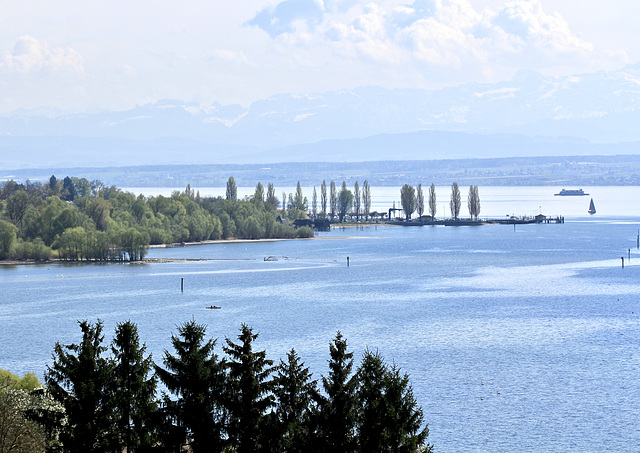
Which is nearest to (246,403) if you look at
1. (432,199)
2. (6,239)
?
(6,239)

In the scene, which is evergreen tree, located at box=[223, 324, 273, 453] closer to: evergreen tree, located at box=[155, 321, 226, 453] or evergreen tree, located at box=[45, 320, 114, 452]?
evergreen tree, located at box=[155, 321, 226, 453]

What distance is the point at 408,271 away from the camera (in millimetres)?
81688

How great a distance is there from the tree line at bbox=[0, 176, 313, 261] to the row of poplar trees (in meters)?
75.0

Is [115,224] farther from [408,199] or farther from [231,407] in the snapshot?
[231,407]

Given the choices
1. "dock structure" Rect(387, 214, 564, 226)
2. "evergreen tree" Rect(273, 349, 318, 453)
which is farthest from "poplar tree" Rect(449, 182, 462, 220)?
"evergreen tree" Rect(273, 349, 318, 453)

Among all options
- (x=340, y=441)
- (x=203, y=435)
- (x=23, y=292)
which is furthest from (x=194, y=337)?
(x=23, y=292)

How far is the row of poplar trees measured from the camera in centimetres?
1872

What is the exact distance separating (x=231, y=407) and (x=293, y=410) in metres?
1.36

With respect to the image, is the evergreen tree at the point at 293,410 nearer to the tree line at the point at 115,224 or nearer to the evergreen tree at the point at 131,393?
the evergreen tree at the point at 131,393

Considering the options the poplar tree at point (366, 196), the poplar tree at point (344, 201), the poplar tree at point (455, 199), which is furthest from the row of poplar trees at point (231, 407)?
the poplar tree at point (366, 196)

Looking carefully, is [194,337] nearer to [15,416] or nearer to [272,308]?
[15,416]

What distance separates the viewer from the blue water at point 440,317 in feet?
103

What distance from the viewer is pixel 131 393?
20.3m

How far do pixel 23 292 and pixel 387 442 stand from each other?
53955 mm
